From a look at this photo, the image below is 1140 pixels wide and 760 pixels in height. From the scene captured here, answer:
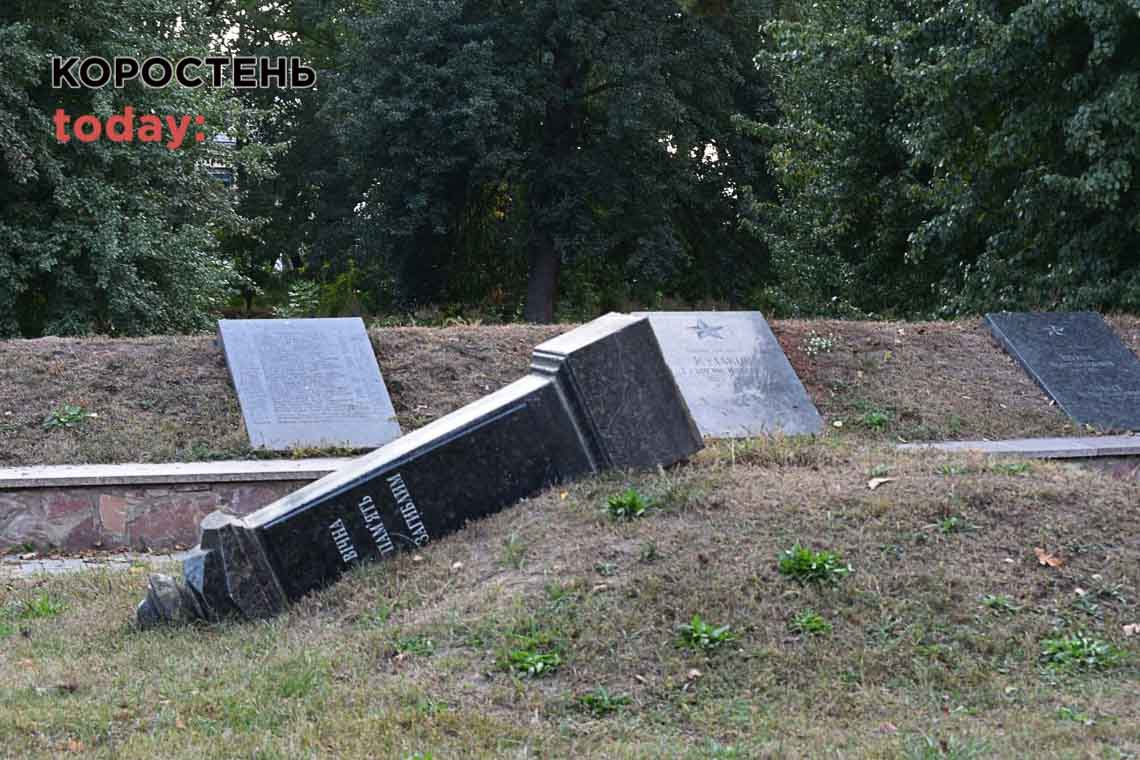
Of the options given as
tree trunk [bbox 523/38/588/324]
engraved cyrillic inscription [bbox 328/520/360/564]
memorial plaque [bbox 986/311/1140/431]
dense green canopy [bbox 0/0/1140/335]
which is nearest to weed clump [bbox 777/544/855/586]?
engraved cyrillic inscription [bbox 328/520/360/564]

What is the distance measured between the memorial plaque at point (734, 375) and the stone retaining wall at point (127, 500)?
103 inches

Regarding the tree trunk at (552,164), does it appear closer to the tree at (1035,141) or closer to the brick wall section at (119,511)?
the tree at (1035,141)

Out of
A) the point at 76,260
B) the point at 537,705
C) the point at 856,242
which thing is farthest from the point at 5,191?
the point at 537,705

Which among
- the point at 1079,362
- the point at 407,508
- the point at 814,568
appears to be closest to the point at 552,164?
the point at 1079,362

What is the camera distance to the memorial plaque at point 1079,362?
382 inches

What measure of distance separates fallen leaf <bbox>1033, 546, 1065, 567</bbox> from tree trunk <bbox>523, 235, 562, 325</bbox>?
20.8 meters

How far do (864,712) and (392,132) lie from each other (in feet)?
68.6

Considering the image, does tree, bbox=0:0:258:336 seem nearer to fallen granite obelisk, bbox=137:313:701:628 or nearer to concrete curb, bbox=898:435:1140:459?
concrete curb, bbox=898:435:1140:459

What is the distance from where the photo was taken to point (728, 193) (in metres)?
27.4

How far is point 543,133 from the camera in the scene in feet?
84.8

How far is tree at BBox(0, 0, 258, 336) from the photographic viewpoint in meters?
15.5

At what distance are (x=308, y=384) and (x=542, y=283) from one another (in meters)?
17.4

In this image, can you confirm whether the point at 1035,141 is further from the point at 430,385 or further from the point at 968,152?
the point at 430,385

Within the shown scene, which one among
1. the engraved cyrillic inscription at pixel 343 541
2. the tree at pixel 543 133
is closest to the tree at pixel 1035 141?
the tree at pixel 543 133
